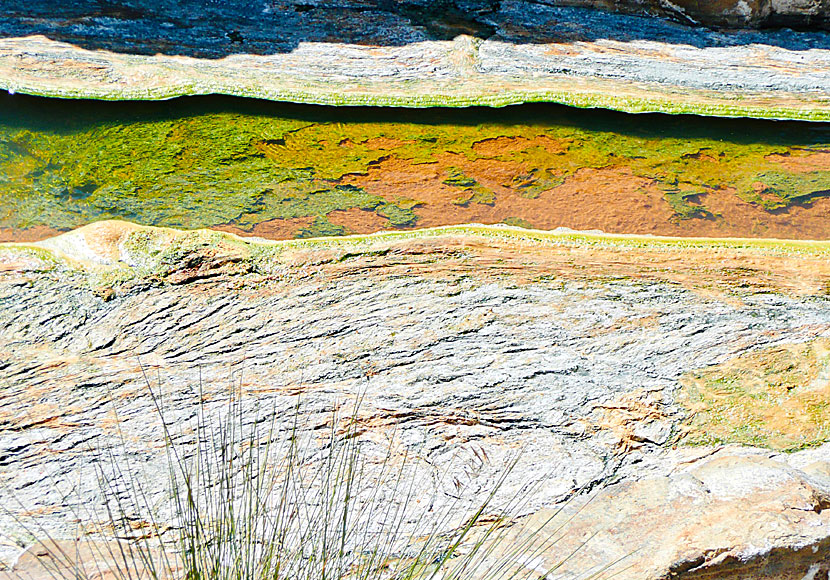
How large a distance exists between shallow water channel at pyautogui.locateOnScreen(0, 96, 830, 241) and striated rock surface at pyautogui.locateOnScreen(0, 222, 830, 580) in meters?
0.45

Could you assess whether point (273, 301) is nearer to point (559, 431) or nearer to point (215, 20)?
point (559, 431)

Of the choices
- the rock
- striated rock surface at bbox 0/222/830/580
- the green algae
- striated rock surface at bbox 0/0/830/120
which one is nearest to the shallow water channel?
striated rock surface at bbox 0/0/830/120

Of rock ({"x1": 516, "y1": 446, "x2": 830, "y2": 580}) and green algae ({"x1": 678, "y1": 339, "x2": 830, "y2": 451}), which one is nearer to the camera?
rock ({"x1": 516, "y1": 446, "x2": 830, "y2": 580})

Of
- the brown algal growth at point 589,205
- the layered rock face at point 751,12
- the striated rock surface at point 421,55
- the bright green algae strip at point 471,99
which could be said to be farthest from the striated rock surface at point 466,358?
the layered rock face at point 751,12

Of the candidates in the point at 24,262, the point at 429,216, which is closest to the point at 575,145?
the point at 429,216

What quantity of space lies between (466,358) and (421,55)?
311 centimetres

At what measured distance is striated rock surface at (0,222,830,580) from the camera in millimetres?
2004

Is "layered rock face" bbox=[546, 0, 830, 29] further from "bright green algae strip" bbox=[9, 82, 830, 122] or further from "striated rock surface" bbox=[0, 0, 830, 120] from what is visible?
"bright green algae strip" bbox=[9, 82, 830, 122]

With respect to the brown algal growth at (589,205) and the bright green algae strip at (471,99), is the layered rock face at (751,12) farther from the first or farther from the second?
the brown algal growth at (589,205)

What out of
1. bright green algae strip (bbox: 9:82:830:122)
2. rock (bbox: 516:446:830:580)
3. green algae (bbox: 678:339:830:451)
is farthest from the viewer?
bright green algae strip (bbox: 9:82:830:122)

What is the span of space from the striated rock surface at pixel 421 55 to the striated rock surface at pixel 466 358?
1.79 meters

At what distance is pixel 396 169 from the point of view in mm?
4125

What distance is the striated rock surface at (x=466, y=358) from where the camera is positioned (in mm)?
2004

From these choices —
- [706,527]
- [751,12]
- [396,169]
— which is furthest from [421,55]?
[706,527]
